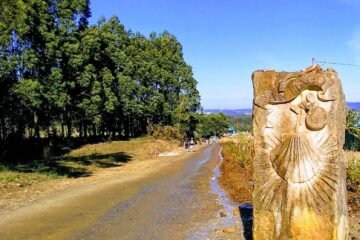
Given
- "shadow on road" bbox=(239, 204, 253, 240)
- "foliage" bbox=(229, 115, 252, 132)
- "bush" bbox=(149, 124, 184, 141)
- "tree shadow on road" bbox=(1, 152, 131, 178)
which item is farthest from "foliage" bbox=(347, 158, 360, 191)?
"bush" bbox=(149, 124, 184, 141)

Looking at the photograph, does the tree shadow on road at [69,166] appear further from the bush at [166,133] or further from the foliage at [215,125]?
the foliage at [215,125]

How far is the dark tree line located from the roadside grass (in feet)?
13.1

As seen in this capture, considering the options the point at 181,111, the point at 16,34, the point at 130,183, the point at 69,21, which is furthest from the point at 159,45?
the point at 130,183

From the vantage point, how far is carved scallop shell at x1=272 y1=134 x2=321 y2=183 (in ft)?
20.6

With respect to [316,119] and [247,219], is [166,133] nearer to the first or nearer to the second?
[247,219]

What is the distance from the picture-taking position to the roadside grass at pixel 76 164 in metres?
18.7

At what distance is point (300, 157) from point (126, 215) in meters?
6.26

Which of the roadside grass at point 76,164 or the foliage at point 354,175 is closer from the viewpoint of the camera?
the foliage at point 354,175

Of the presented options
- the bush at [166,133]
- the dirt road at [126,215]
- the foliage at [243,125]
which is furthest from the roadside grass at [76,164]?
the foliage at [243,125]

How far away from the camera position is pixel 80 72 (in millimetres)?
36656

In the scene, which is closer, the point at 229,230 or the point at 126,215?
the point at 229,230

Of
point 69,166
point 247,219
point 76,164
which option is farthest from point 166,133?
point 247,219

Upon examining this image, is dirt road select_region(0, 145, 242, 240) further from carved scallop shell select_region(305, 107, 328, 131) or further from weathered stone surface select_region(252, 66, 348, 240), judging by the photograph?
carved scallop shell select_region(305, 107, 328, 131)

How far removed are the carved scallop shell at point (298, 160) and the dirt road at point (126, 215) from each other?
2839mm
